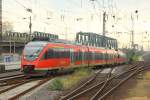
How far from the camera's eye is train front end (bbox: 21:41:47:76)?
28.6 metres

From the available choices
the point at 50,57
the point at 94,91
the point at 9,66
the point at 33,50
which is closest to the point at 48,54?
the point at 50,57

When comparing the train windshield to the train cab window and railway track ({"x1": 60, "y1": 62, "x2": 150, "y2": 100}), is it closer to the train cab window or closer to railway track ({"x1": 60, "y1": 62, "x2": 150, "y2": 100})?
the train cab window

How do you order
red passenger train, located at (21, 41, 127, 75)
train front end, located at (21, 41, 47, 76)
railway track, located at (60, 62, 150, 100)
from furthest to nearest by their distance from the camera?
red passenger train, located at (21, 41, 127, 75)
train front end, located at (21, 41, 47, 76)
railway track, located at (60, 62, 150, 100)

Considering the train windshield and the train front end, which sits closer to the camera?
the train front end

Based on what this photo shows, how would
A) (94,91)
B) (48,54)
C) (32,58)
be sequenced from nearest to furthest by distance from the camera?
(94,91) < (32,58) < (48,54)

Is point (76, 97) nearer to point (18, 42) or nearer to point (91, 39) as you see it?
point (18, 42)

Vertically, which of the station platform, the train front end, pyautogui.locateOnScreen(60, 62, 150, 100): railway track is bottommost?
pyautogui.locateOnScreen(60, 62, 150, 100): railway track

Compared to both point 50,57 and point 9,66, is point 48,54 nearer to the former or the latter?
point 50,57

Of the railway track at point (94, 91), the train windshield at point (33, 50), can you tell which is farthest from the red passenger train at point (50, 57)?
the railway track at point (94, 91)

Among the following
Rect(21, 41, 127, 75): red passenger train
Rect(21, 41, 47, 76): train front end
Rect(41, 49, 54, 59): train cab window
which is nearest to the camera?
Rect(21, 41, 47, 76): train front end

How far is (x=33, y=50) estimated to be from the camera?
28906 mm

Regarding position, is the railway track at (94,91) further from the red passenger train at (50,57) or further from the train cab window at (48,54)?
the train cab window at (48,54)

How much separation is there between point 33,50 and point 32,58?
1.90 ft

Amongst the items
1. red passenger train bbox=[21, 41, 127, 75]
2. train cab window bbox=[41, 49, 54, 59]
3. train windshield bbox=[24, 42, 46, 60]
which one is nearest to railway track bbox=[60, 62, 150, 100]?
red passenger train bbox=[21, 41, 127, 75]
